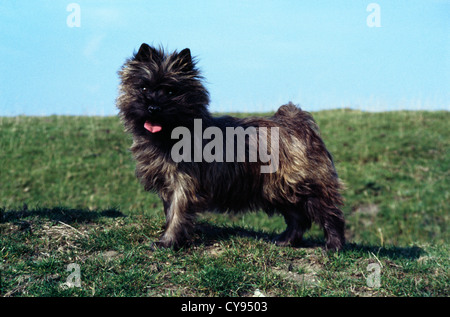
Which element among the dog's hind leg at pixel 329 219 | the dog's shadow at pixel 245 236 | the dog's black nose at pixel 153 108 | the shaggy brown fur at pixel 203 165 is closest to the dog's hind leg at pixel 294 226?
the shaggy brown fur at pixel 203 165

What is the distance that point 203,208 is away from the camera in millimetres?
4824

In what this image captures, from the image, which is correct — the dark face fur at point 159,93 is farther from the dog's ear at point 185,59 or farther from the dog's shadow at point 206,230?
the dog's shadow at point 206,230

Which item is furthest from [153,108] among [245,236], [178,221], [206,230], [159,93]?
[245,236]

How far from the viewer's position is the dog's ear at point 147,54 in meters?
4.70

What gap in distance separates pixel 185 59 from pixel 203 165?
122 centimetres

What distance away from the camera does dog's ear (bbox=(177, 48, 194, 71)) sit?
15.5ft

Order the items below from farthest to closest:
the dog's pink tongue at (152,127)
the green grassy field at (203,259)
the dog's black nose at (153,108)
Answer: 1. the dog's pink tongue at (152,127)
2. the dog's black nose at (153,108)
3. the green grassy field at (203,259)

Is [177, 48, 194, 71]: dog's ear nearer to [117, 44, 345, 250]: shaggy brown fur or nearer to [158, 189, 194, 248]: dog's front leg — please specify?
[117, 44, 345, 250]: shaggy brown fur

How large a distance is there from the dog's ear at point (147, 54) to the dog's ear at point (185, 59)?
240 millimetres

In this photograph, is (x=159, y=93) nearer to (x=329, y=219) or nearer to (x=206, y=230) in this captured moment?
(x=206, y=230)

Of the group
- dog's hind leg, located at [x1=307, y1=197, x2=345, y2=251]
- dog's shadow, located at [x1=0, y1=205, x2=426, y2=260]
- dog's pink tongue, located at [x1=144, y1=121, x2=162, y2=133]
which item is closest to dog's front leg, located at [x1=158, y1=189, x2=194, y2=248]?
dog's shadow, located at [x1=0, y1=205, x2=426, y2=260]

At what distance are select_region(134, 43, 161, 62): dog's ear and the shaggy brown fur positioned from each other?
11 mm
